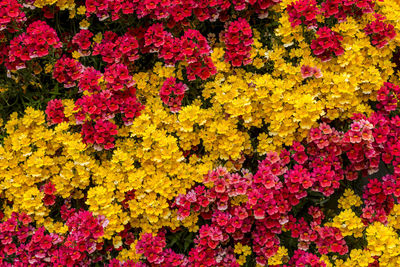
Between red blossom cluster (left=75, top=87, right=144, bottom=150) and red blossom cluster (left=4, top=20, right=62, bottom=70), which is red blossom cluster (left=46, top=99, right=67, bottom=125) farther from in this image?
red blossom cluster (left=4, top=20, right=62, bottom=70)

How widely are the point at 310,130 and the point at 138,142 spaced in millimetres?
1117

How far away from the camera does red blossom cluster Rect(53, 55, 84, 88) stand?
3.15 m

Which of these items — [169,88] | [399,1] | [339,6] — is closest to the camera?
[169,88]

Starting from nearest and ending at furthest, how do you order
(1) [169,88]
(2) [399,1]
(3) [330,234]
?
1. (3) [330,234]
2. (1) [169,88]
3. (2) [399,1]

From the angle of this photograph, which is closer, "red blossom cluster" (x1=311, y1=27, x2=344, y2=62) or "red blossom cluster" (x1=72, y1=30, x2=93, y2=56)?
"red blossom cluster" (x1=311, y1=27, x2=344, y2=62)

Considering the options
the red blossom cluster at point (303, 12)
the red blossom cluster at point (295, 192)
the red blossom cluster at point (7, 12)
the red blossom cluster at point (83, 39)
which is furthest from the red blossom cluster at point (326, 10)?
the red blossom cluster at point (7, 12)

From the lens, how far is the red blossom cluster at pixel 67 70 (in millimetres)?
3146

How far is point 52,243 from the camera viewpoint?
2.80 m

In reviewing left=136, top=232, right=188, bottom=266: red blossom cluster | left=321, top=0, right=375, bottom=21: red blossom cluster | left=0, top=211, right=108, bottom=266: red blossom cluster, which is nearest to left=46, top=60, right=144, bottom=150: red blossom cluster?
left=0, top=211, right=108, bottom=266: red blossom cluster

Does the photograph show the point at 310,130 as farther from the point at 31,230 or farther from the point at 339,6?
the point at 31,230

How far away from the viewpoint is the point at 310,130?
297 cm

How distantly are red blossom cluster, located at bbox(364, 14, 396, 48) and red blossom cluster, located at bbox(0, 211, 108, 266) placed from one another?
2185 mm

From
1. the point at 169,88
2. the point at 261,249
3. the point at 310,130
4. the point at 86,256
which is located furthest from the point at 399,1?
the point at 86,256

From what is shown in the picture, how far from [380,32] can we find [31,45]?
2.36 meters
